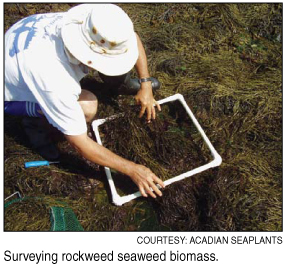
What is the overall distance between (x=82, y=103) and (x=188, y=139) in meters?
0.91

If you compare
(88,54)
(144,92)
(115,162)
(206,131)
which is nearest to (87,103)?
(144,92)

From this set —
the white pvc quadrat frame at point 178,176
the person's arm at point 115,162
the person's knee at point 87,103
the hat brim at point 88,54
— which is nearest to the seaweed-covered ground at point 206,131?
the white pvc quadrat frame at point 178,176

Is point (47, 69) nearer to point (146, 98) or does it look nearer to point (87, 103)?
point (87, 103)

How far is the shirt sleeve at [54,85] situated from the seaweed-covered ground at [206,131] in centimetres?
79

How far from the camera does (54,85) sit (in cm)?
174

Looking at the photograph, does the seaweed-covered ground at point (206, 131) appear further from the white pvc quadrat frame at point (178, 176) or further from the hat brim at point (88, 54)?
the hat brim at point (88, 54)

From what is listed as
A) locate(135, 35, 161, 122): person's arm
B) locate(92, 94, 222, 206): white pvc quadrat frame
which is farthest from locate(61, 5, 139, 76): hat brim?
locate(92, 94, 222, 206): white pvc quadrat frame

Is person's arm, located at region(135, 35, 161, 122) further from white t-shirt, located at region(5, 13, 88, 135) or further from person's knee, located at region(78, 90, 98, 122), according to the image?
white t-shirt, located at region(5, 13, 88, 135)

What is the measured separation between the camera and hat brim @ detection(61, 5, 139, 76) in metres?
1.62

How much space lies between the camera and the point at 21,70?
1.82 meters

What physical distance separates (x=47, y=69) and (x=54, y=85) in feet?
0.31

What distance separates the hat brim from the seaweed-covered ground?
101 centimetres

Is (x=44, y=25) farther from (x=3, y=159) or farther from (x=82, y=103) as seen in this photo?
(x=3, y=159)

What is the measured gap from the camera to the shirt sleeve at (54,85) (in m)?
1.74
